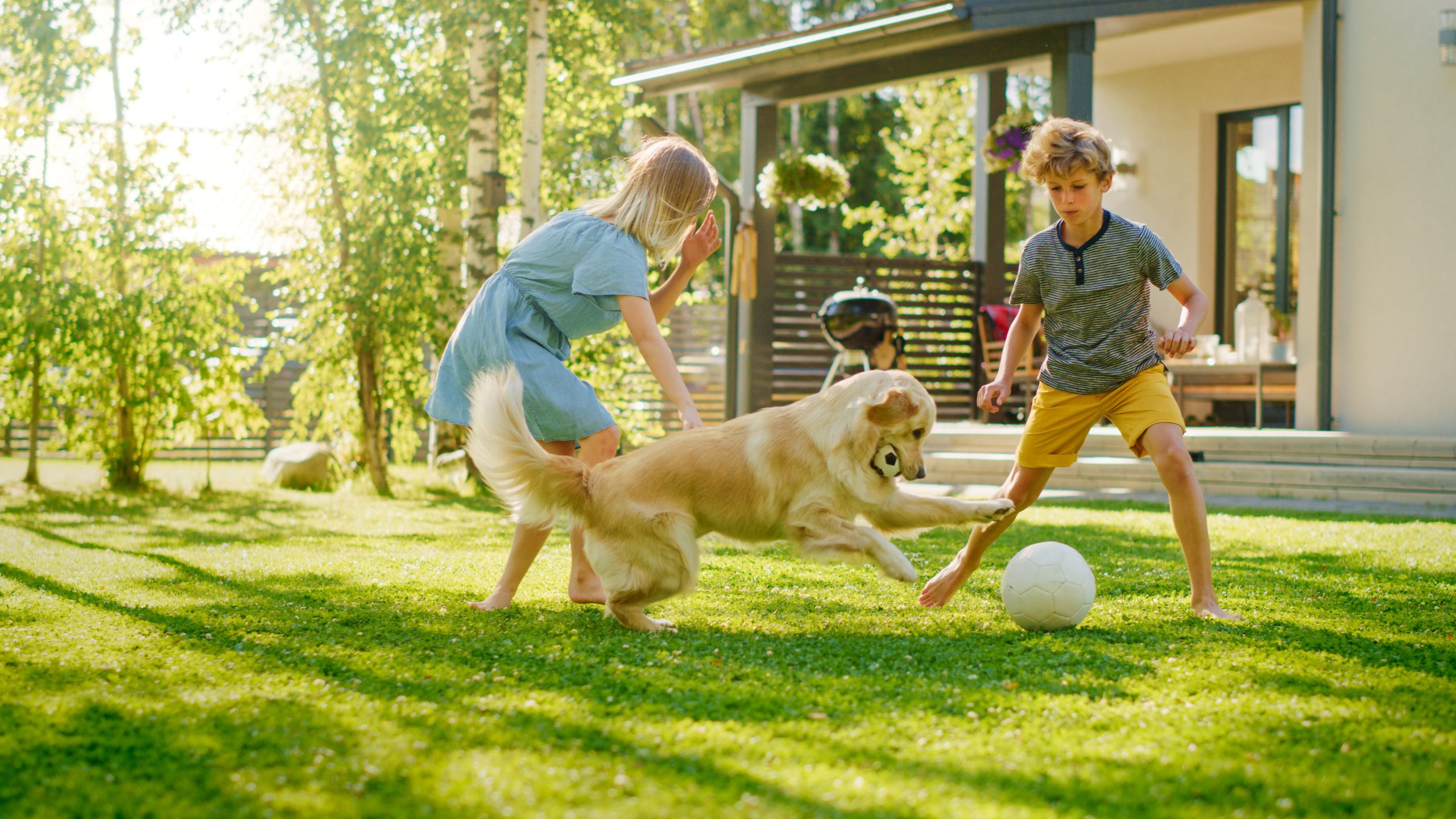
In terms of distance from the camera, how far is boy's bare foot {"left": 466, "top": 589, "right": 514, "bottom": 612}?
416 cm

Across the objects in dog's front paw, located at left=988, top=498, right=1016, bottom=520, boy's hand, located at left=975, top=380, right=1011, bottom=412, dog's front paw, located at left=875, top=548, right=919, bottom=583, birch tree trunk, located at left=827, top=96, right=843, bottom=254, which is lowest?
dog's front paw, located at left=875, top=548, right=919, bottom=583

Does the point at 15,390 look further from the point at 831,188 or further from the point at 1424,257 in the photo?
the point at 1424,257

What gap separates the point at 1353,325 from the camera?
31.1 ft

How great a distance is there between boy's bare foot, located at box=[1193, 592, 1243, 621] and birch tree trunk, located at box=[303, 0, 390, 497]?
8.31 metres

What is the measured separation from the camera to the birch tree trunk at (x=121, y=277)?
33.6ft

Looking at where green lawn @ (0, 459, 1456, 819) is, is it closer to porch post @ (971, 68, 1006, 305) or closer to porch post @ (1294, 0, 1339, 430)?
porch post @ (1294, 0, 1339, 430)

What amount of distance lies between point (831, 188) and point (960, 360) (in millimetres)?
2758

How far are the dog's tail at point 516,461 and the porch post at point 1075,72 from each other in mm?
7764

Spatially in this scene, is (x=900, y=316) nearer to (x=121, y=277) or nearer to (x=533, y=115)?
(x=533, y=115)

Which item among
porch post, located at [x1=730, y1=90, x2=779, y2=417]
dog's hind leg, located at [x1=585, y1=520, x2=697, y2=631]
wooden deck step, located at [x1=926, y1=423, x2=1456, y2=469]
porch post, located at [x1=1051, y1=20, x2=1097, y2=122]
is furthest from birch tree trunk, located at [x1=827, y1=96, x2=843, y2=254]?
dog's hind leg, located at [x1=585, y1=520, x2=697, y2=631]

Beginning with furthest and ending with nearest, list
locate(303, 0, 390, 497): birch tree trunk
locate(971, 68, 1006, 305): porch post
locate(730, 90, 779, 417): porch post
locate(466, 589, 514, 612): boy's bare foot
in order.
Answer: locate(971, 68, 1006, 305): porch post, locate(730, 90, 779, 417): porch post, locate(303, 0, 390, 497): birch tree trunk, locate(466, 589, 514, 612): boy's bare foot

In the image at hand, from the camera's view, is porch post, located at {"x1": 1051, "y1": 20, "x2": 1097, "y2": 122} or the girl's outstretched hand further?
porch post, located at {"x1": 1051, "y1": 20, "x2": 1097, "y2": 122}

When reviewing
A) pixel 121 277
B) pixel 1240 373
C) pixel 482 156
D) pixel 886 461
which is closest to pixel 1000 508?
pixel 886 461

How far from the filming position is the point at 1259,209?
481 inches
